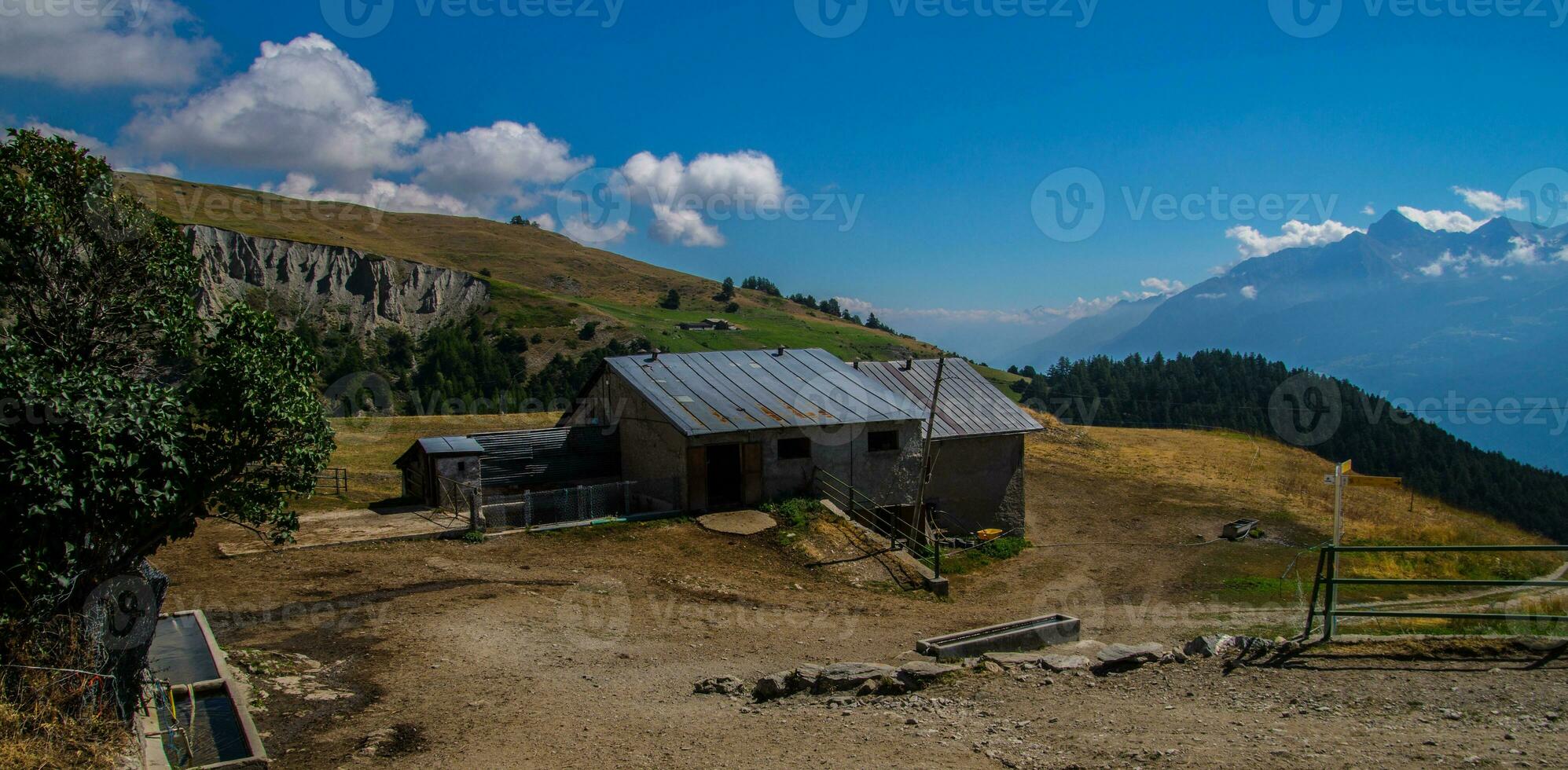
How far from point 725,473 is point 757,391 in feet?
10.2

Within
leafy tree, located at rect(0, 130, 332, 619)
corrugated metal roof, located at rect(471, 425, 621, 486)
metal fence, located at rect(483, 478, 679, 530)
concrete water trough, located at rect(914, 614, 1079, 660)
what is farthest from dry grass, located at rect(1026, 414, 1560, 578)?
leafy tree, located at rect(0, 130, 332, 619)

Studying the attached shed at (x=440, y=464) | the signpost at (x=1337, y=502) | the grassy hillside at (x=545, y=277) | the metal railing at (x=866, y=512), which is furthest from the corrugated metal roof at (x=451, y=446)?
the grassy hillside at (x=545, y=277)

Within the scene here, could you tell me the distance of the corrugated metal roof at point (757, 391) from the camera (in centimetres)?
2406

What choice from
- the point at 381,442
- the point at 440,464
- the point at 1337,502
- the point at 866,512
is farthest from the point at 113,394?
the point at 381,442

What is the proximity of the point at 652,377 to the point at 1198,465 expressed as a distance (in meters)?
32.7

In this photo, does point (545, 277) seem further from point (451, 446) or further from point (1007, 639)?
point (1007, 639)

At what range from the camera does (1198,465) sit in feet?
151

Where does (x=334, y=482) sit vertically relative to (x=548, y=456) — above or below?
below

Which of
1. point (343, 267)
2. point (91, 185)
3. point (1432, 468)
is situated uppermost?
point (343, 267)

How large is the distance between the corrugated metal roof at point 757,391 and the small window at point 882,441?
20.8 inches

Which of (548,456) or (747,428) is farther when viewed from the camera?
(548,456)

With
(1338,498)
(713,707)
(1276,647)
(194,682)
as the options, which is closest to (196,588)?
(194,682)

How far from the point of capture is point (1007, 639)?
12.4 meters

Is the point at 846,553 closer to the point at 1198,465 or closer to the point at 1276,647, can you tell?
the point at 1276,647
